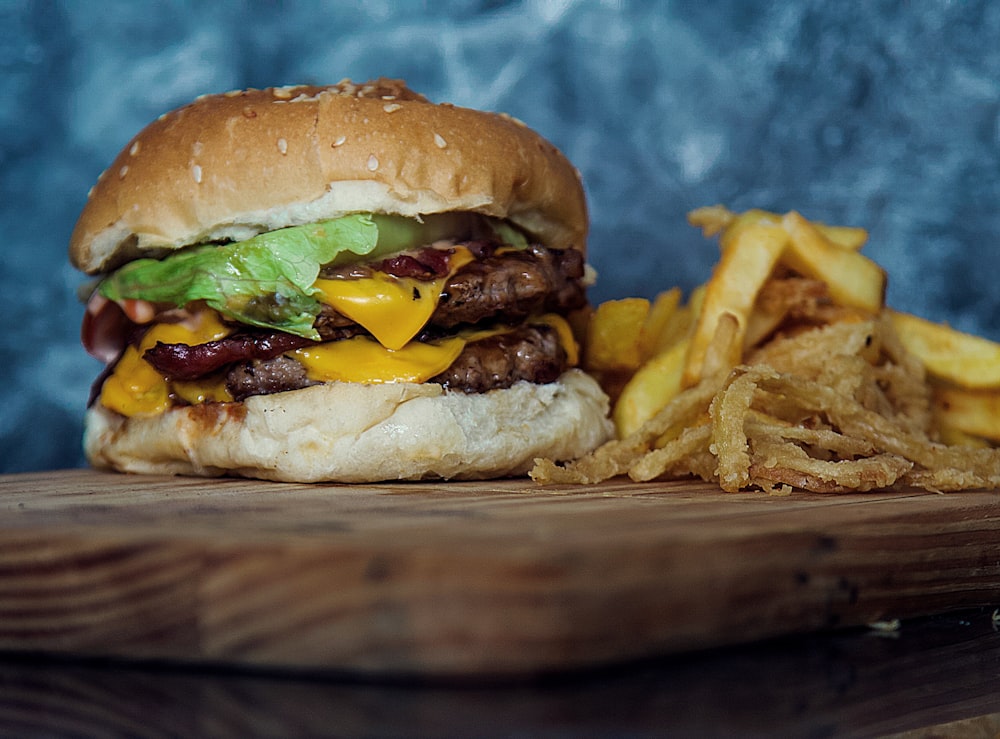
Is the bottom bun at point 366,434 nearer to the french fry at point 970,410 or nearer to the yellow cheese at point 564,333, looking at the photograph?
the yellow cheese at point 564,333

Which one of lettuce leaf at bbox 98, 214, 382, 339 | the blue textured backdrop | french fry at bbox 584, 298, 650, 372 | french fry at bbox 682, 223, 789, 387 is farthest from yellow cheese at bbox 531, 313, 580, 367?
the blue textured backdrop

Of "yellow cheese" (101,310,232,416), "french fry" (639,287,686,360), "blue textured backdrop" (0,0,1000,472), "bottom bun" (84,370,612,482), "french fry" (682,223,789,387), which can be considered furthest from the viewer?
"blue textured backdrop" (0,0,1000,472)

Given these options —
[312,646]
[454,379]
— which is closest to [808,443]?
[454,379]

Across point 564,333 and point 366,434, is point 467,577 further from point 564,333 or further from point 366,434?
point 564,333

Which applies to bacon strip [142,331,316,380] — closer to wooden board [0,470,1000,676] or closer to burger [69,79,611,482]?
burger [69,79,611,482]

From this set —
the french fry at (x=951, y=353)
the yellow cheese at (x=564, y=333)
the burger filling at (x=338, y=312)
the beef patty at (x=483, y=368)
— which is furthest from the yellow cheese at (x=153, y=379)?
the french fry at (x=951, y=353)
